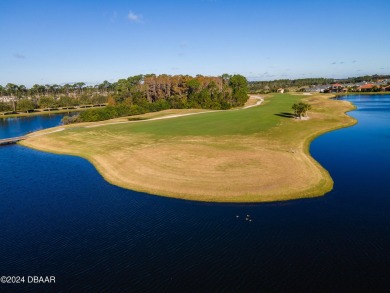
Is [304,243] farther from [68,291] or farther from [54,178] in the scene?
[54,178]

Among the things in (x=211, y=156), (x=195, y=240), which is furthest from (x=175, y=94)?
(x=195, y=240)

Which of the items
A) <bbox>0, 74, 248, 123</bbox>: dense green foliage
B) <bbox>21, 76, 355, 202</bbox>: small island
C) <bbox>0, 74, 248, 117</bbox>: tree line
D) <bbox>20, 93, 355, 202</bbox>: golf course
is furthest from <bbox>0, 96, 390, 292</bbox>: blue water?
<bbox>0, 74, 248, 117</bbox>: tree line

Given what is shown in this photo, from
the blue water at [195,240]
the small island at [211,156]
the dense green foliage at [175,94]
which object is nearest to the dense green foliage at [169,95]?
the dense green foliage at [175,94]

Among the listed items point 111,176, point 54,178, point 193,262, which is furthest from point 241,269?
point 54,178

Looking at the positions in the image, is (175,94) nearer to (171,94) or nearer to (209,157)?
(171,94)

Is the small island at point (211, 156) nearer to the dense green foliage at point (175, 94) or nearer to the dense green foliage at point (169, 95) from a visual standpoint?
the dense green foliage at point (169, 95)

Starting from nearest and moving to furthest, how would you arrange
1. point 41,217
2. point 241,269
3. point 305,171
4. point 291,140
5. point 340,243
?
point 241,269
point 340,243
point 41,217
point 305,171
point 291,140
